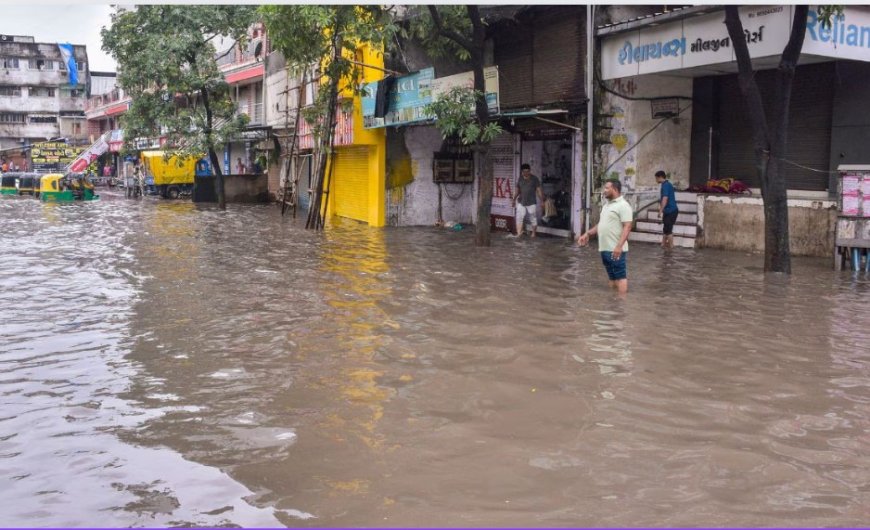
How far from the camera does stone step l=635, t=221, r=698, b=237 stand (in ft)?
55.2

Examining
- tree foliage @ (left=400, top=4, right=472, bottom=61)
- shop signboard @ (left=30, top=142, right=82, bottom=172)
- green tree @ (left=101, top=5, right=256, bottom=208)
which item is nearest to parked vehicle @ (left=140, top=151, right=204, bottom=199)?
green tree @ (left=101, top=5, right=256, bottom=208)

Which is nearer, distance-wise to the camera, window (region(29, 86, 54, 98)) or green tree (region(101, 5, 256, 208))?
green tree (region(101, 5, 256, 208))

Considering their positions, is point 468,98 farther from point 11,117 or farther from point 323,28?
point 11,117

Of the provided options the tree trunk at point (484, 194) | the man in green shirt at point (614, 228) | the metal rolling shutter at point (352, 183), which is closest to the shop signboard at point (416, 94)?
the tree trunk at point (484, 194)

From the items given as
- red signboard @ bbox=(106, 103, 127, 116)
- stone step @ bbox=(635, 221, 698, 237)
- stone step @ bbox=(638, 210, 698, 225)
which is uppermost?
red signboard @ bbox=(106, 103, 127, 116)

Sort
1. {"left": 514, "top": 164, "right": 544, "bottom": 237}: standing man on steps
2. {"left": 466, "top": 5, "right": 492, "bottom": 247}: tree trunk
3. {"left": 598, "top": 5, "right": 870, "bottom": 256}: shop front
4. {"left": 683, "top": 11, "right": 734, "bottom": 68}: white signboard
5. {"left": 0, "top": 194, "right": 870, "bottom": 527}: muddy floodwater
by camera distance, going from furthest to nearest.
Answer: {"left": 514, "top": 164, "right": 544, "bottom": 237}: standing man on steps < {"left": 466, "top": 5, "right": 492, "bottom": 247}: tree trunk < {"left": 683, "top": 11, "right": 734, "bottom": 68}: white signboard < {"left": 598, "top": 5, "right": 870, "bottom": 256}: shop front < {"left": 0, "top": 194, "right": 870, "bottom": 527}: muddy floodwater

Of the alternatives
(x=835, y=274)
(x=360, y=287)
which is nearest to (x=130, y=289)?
(x=360, y=287)

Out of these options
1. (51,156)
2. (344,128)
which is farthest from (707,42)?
(51,156)

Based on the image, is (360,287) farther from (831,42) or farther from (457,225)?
(457,225)

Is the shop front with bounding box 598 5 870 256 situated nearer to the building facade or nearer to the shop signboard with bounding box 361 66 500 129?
the shop signboard with bounding box 361 66 500 129

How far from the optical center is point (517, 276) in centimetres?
1309

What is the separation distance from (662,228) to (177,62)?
21.1 meters

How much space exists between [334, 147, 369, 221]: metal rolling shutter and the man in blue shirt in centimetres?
1084

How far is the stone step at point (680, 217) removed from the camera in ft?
55.7
